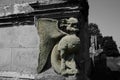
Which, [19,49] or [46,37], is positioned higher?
[46,37]

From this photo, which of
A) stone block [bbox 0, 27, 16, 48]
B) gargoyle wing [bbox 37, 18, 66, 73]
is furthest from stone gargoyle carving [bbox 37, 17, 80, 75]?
stone block [bbox 0, 27, 16, 48]

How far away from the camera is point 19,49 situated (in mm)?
3656

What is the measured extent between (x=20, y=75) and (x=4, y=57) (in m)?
0.55

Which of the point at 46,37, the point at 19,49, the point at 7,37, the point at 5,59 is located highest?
the point at 46,37

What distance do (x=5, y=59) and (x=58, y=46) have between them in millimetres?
1370

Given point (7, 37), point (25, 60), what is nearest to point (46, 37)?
point (25, 60)

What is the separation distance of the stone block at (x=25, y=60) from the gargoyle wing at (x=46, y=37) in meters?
0.27

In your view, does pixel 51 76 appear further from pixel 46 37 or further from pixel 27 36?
pixel 27 36

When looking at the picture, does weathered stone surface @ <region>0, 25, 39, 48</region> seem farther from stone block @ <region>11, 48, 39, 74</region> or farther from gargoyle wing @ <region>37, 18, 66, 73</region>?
gargoyle wing @ <region>37, 18, 66, 73</region>

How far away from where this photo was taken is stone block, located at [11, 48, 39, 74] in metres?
3.48

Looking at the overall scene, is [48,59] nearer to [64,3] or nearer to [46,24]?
[46,24]

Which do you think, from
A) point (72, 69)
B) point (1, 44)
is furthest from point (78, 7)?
point (1, 44)

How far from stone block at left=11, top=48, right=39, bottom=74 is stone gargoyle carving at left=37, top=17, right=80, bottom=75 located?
303mm

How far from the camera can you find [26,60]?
11.7ft
